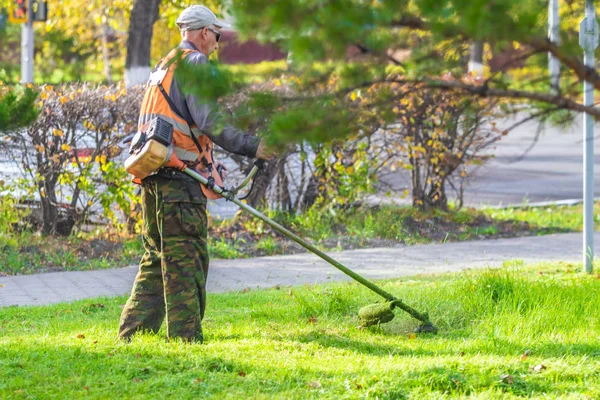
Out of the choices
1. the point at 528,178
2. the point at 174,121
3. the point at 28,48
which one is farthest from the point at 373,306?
the point at 528,178

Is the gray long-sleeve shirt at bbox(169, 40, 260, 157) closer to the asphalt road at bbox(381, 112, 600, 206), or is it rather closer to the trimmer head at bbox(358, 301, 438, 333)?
the trimmer head at bbox(358, 301, 438, 333)

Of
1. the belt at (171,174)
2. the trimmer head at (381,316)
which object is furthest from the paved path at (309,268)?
the belt at (171,174)

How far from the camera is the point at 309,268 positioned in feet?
27.2

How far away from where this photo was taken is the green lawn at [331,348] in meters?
4.45

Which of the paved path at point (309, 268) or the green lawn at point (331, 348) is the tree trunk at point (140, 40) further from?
the green lawn at point (331, 348)

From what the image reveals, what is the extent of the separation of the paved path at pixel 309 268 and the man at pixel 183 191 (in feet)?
6.51

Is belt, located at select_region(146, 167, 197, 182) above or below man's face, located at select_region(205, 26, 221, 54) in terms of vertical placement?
below

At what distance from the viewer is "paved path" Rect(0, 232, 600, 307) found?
7.36m

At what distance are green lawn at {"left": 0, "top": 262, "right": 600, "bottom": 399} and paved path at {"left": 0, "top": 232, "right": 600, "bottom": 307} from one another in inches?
21.4

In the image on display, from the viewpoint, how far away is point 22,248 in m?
8.55

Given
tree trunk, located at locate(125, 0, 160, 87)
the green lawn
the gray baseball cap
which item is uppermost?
tree trunk, located at locate(125, 0, 160, 87)

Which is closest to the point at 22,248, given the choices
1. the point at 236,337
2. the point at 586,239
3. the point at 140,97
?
the point at 140,97

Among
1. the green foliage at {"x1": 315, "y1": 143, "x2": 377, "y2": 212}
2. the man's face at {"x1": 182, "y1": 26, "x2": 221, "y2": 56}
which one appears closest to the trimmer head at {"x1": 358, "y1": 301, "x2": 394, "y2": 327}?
the man's face at {"x1": 182, "y1": 26, "x2": 221, "y2": 56}

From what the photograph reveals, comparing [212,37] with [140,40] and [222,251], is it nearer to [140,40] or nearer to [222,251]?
[222,251]
